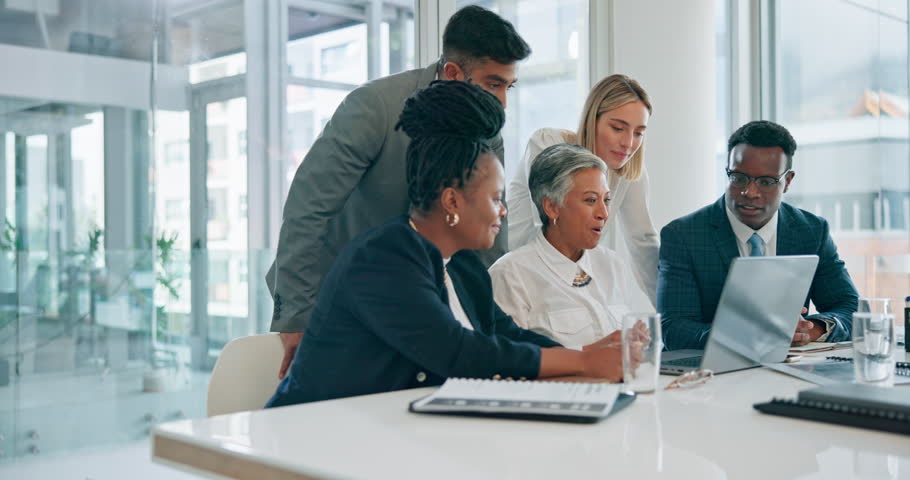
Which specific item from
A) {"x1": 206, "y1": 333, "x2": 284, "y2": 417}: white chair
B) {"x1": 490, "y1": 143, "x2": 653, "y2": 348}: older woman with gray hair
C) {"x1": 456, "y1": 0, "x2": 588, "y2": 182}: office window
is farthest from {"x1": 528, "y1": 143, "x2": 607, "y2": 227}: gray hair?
{"x1": 456, "y1": 0, "x2": 588, "y2": 182}: office window

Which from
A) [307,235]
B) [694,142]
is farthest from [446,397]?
[694,142]

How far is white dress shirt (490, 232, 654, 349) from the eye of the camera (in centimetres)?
222

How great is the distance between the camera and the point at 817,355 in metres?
1.98

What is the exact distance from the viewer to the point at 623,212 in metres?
2.96

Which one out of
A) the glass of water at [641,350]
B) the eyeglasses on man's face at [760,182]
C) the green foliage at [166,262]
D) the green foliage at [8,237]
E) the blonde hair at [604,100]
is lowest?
the glass of water at [641,350]

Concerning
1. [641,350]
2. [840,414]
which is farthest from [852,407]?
[641,350]

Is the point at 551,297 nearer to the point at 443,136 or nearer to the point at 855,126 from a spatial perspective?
the point at 443,136

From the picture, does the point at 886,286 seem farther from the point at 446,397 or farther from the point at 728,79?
the point at 446,397

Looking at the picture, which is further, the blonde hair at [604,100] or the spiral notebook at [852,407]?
the blonde hair at [604,100]

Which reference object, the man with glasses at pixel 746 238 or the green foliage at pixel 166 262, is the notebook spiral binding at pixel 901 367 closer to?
the man with glasses at pixel 746 238

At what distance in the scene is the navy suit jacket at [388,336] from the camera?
1445mm

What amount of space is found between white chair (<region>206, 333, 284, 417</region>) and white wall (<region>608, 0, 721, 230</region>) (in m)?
3.00

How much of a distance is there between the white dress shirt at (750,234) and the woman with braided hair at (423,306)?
1.20 metres

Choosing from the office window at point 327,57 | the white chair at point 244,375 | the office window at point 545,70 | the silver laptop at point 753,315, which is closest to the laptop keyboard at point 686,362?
the silver laptop at point 753,315
